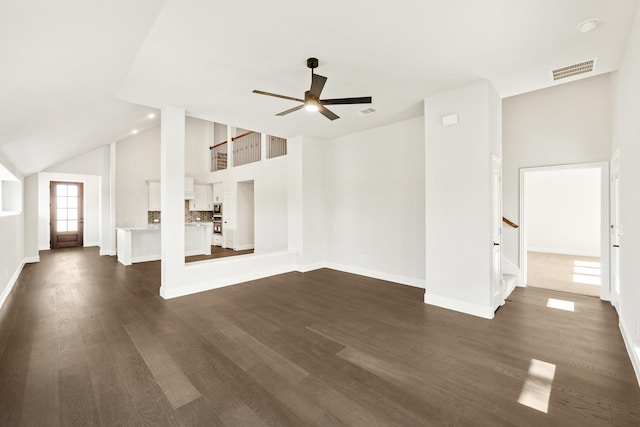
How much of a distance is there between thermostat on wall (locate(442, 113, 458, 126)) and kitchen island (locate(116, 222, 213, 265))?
6.86 m

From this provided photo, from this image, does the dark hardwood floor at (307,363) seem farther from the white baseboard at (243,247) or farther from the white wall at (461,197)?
the white baseboard at (243,247)

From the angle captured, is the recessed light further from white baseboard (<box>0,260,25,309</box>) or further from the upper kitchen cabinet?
the upper kitchen cabinet

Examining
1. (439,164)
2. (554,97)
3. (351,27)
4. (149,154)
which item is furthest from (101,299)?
(554,97)

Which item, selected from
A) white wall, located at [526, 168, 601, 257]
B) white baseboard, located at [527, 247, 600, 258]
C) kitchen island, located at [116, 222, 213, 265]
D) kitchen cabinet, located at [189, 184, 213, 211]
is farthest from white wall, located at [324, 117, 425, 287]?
white baseboard, located at [527, 247, 600, 258]

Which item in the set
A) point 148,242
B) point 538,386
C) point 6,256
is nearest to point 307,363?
point 538,386

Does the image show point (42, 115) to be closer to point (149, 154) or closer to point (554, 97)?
point (149, 154)

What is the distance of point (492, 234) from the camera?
142 inches

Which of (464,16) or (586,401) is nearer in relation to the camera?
(586,401)

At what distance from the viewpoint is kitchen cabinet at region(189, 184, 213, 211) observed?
10.1 metres

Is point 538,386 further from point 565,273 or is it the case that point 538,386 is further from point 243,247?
point 243,247

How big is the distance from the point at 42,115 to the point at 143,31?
Result: 2206 millimetres

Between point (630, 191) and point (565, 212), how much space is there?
7258mm

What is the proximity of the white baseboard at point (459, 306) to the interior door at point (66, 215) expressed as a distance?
1170 cm

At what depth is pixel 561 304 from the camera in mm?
4008
